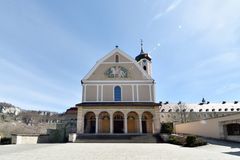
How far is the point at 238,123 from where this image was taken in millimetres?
18125

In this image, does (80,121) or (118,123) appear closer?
(80,121)

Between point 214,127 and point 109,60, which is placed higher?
point 109,60

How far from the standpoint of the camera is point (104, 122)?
96.1 feet

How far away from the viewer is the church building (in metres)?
27.3

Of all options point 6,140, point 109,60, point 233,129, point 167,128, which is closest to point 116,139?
point 167,128

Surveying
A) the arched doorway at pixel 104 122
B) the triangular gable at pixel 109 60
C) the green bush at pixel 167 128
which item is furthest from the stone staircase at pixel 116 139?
the triangular gable at pixel 109 60

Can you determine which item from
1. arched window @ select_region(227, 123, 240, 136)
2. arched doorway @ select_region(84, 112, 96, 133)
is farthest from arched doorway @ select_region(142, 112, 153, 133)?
arched window @ select_region(227, 123, 240, 136)

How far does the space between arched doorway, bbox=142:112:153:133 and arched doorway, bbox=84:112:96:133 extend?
723 centimetres

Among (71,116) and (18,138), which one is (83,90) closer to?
(71,116)

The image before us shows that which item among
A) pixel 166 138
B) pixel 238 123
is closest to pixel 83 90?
pixel 166 138

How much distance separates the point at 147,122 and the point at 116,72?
29.0 feet

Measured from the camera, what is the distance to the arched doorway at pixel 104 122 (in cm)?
2890

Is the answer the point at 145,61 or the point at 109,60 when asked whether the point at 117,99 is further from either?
the point at 145,61

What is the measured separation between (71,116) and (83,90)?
503cm
